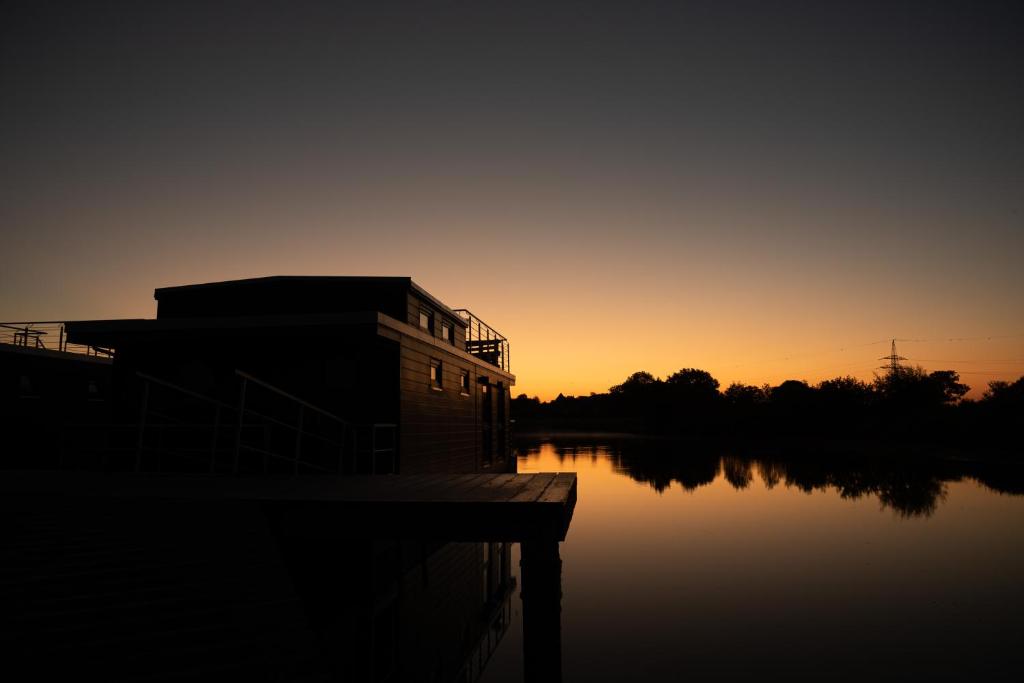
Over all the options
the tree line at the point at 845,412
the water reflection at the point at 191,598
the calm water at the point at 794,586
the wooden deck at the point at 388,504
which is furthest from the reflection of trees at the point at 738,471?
the wooden deck at the point at 388,504

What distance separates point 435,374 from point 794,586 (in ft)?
33.0

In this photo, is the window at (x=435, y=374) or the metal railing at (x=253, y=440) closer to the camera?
the metal railing at (x=253, y=440)

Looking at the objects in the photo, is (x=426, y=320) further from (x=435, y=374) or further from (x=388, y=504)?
(x=388, y=504)

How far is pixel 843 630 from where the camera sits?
11328 mm

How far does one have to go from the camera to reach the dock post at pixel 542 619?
655 cm

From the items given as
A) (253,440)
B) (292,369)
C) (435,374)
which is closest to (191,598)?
(253,440)

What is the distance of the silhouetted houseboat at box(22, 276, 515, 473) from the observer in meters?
13.1

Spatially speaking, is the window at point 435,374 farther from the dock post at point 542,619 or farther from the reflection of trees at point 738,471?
the reflection of trees at point 738,471

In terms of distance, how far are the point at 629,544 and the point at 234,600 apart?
16.0 m

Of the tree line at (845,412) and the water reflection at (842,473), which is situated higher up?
the tree line at (845,412)

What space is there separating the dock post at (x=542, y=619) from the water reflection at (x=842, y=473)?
22.2 metres

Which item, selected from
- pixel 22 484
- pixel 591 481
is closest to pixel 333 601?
pixel 22 484

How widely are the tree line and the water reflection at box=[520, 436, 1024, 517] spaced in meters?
7.21

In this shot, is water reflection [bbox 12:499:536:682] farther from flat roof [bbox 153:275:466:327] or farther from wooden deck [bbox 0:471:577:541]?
flat roof [bbox 153:275:466:327]
